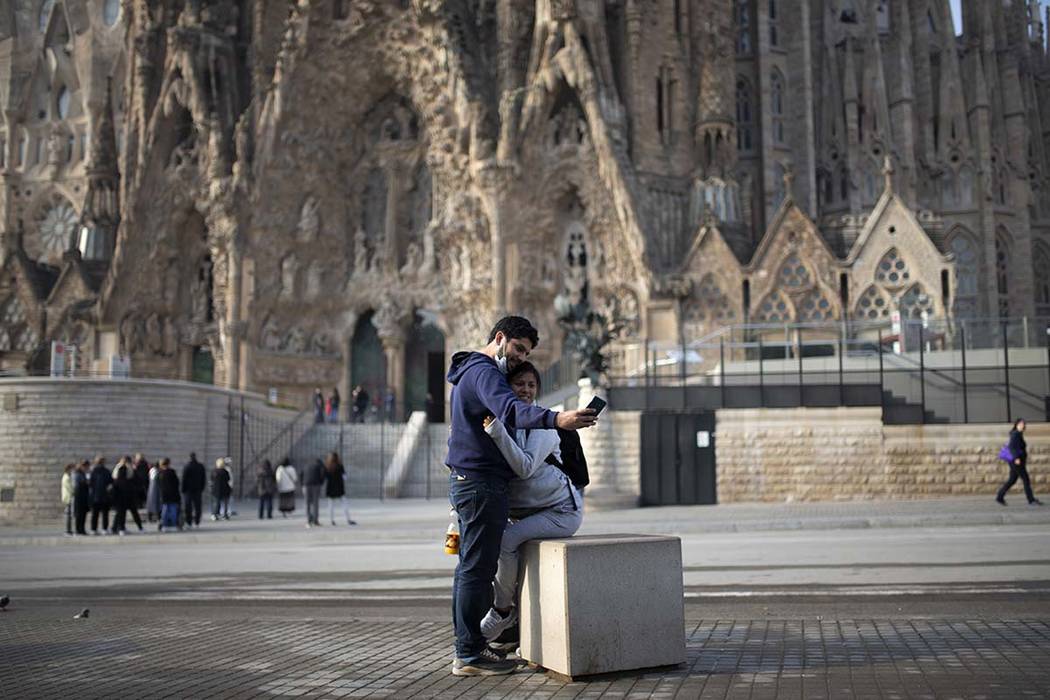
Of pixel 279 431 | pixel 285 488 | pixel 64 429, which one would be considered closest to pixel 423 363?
pixel 279 431

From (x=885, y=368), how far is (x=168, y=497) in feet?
44.3

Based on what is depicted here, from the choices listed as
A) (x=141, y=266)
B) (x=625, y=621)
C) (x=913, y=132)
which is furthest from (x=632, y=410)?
(x=913, y=132)

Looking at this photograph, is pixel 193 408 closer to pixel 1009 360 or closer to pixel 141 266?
pixel 141 266

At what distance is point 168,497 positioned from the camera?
18.2 m

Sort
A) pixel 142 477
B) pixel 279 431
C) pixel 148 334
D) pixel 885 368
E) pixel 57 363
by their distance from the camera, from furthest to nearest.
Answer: pixel 148 334 < pixel 279 431 < pixel 57 363 < pixel 885 368 < pixel 142 477

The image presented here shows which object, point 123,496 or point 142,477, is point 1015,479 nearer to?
point 123,496

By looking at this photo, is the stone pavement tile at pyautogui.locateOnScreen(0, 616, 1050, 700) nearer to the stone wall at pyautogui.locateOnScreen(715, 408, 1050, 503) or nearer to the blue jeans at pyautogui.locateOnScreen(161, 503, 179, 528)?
the blue jeans at pyautogui.locateOnScreen(161, 503, 179, 528)

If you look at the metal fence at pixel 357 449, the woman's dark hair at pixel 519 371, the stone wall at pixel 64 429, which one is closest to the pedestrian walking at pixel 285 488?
the stone wall at pixel 64 429

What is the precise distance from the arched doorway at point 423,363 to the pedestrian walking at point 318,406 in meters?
3.13

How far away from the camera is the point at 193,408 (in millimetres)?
24719

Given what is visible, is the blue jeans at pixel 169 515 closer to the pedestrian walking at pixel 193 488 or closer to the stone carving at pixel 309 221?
the pedestrian walking at pixel 193 488

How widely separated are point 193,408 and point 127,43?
24.2m

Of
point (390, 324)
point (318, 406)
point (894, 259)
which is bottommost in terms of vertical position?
point (318, 406)

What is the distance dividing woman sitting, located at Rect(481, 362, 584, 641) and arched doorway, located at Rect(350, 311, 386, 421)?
3279 centimetres
